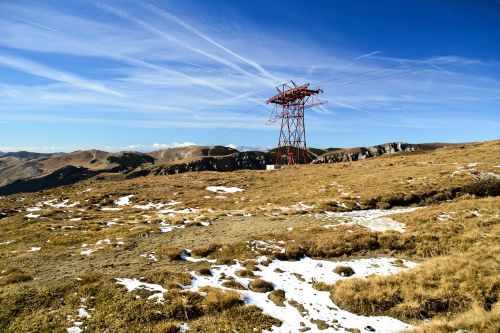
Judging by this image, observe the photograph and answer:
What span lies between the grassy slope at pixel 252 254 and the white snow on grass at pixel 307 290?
0.77m

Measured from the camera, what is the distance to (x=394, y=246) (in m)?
21.0

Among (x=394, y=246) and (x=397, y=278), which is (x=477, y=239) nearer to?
(x=394, y=246)

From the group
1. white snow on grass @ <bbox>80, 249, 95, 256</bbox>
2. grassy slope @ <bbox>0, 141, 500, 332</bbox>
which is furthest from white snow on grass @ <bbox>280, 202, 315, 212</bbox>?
white snow on grass @ <bbox>80, 249, 95, 256</bbox>

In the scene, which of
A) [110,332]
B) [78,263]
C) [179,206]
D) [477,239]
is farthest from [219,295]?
[179,206]

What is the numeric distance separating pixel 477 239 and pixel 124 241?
24.7m

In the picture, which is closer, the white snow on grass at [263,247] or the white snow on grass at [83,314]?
the white snow on grass at [83,314]

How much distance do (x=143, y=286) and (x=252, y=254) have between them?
24.2ft

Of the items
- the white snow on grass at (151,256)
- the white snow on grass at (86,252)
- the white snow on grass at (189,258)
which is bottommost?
the white snow on grass at (189,258)

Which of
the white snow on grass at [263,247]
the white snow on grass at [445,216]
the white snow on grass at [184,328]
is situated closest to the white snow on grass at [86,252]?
the white snow on grass at [263,247]

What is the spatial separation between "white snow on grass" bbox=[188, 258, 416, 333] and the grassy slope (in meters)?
0.77

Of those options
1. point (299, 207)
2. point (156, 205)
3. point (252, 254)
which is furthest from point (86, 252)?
point (156, 205)

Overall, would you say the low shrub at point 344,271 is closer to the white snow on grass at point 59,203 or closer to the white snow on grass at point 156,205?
the white snow on grass at point 156,205

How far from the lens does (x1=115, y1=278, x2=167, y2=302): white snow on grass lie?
14462mm

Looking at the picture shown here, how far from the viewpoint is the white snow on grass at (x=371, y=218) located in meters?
24.9
